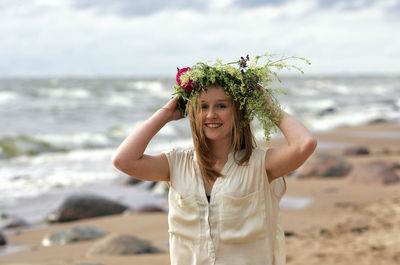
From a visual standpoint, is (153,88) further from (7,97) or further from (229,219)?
(229,219)

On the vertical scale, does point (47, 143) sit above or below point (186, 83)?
below

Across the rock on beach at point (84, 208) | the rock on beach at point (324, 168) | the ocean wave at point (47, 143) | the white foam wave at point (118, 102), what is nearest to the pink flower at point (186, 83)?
the rock on beach at point (84, 208)

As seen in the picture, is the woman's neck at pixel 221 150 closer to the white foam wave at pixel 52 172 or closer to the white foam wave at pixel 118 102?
the white foam wave at pixel 52 172

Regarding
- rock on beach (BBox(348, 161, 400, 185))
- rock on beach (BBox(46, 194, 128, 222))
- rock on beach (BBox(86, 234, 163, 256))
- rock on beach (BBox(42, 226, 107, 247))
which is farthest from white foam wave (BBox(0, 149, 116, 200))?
rock on beach (BBox(348, 161, 400, 185))

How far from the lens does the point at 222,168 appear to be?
108 inches

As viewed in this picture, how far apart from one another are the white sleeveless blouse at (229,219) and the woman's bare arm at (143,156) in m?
0.12

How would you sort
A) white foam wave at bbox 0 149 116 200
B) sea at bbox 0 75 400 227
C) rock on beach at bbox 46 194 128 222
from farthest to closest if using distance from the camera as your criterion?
white foam wave at bbox 0 149 116 200, sea at bbox 0 75 400 227, rock on beach at bbox 46 194 128 222

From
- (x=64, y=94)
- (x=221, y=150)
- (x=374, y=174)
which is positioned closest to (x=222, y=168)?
(x=221, y=150)

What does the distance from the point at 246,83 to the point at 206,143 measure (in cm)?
39

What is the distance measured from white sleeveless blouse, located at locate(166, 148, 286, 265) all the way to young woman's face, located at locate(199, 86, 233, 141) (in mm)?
175

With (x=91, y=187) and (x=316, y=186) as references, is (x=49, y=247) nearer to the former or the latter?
(x=91, y=187)

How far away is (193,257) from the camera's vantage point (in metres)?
2.58

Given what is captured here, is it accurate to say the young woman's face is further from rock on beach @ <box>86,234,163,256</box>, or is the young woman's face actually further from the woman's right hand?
rock on beach @ <box>86,234,163,256</box>

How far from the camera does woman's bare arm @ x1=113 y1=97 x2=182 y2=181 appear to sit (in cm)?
A: 273
